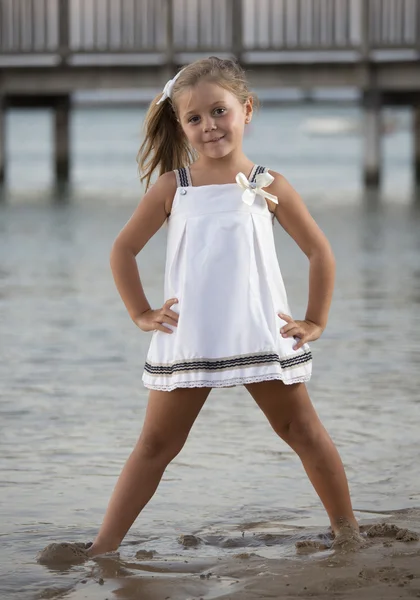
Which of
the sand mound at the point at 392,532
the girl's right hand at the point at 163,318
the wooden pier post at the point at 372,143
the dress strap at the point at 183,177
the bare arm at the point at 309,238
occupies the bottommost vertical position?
the sand mound at the point at 392,532

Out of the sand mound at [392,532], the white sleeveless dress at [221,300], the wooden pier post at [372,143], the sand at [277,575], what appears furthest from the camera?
the wooden pier post at [372,143]

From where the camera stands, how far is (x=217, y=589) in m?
3.38

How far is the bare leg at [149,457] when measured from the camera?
3672 millimetres

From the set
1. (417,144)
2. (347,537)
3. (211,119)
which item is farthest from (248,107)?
(417,144)

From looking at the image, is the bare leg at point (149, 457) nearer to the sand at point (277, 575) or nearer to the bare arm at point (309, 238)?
the sand at point (277, 575)

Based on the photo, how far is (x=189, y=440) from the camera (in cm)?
521

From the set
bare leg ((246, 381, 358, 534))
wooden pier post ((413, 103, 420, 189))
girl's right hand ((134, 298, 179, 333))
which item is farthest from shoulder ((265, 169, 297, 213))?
wooden pier post ((413, 103, 420, 189))

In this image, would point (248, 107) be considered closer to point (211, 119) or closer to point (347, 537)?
point (211, 119)

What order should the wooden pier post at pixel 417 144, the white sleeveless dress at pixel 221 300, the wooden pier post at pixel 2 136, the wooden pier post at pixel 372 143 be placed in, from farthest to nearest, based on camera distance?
the wooden pier post at pixel 417 144, the wooden pier post at pixel 2 136, the wooden pier post at pixel 372 143, the white sleeveless dress at pixel 221 300

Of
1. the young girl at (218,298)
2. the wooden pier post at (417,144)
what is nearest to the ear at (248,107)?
the young girl at (218,298)

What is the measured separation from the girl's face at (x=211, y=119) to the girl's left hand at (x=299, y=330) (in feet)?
1.53

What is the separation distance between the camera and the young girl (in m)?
3.59

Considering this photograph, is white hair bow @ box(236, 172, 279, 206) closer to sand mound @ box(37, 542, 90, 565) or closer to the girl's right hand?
the girl's right hand

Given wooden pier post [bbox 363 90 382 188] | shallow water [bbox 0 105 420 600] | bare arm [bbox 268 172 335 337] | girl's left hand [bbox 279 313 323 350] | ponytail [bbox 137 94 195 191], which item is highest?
wooden pier post [bbox 363 90 382 188]
